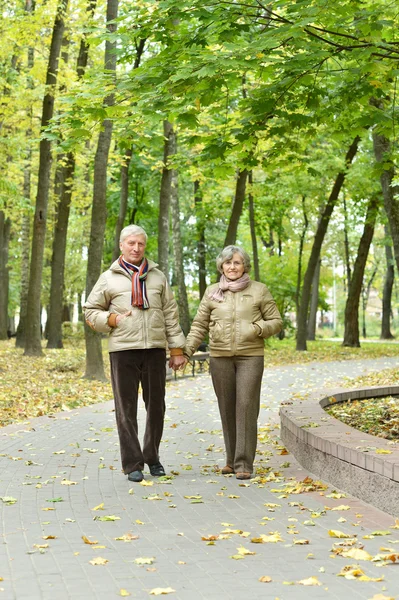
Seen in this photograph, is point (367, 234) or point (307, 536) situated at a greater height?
point (367, 234)

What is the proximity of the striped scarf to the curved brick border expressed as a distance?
6.58ft

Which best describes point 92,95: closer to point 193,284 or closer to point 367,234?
point 367,234

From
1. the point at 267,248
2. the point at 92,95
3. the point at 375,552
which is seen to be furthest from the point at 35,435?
the point at 267,248

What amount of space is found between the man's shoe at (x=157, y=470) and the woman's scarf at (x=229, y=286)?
1.63 metres

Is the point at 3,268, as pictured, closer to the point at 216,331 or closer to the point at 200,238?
the point at 200,238

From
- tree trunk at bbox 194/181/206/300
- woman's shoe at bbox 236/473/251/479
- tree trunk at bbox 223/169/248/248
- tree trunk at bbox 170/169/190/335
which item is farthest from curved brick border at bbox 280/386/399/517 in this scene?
tree trunk at bbox 194/181/206/300

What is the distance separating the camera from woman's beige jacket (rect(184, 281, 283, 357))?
8.19m

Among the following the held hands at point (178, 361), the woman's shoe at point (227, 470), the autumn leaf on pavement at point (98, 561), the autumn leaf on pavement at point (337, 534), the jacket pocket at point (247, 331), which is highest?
the jacket pocket at point (247, 331)

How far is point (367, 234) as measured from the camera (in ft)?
106

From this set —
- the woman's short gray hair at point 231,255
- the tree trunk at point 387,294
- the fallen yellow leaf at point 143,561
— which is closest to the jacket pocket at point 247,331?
the woman's short gray hair at point 231,255

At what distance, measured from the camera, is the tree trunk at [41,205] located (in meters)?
22.2

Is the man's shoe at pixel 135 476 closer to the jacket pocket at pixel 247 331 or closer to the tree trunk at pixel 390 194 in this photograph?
the jacket pocket at pixel 247 331

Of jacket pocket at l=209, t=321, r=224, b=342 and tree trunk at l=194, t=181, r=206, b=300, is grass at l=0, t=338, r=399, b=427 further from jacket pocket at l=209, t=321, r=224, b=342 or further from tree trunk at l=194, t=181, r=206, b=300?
tree trunk at l=194, t=181, r=206, b=300

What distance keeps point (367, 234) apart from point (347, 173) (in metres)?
3.54
